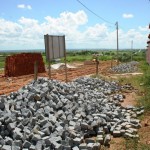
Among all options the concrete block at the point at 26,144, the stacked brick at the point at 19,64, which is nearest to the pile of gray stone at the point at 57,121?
the concrete block at the point at 26,144

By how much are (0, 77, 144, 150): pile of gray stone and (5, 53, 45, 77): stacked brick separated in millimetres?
18910

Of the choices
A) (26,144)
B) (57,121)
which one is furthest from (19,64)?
(26,144)

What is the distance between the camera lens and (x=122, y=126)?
831cm

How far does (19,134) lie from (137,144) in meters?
2.62

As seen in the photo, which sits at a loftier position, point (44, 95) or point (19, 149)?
point (44, 95)

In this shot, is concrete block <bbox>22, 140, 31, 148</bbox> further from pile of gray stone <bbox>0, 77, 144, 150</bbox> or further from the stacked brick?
the stacked brick

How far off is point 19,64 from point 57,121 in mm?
22393

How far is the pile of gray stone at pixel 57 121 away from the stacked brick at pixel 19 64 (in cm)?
1891

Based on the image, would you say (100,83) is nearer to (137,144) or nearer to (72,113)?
(72,113)

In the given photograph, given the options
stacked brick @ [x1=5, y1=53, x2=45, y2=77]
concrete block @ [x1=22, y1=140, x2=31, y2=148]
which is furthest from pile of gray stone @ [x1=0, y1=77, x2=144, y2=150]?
stacked brick @ [x1=5, y1=53, x2=45, y2=77]

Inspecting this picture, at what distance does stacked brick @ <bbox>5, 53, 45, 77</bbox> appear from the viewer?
2895 cm

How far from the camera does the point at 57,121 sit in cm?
778

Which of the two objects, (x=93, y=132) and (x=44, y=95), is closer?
(x=93, y=132)

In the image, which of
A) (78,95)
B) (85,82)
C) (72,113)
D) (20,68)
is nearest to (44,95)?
(72,113)
